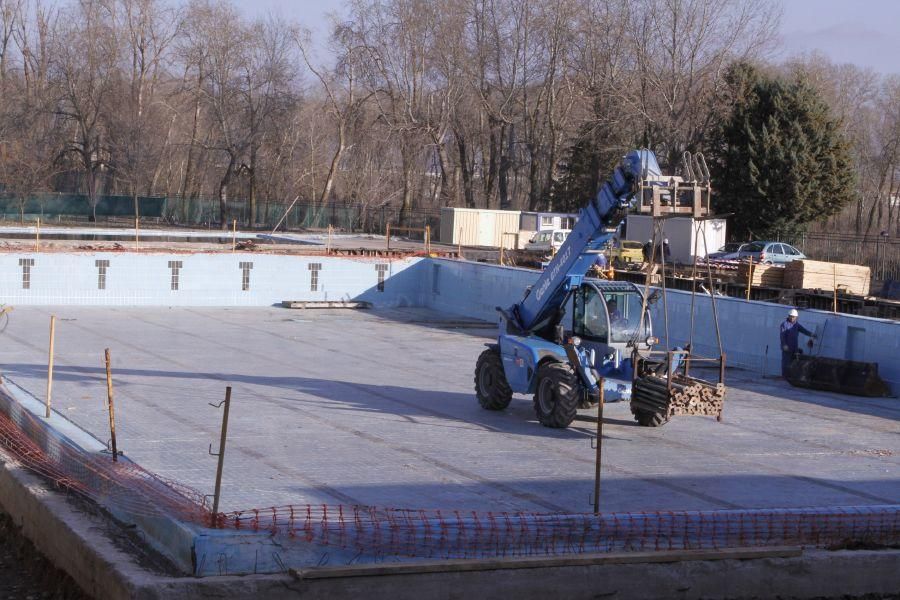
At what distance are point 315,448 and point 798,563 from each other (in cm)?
715

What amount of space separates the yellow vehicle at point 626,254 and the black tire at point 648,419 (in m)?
25.0

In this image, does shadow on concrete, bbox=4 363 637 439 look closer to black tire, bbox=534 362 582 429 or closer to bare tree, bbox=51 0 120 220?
black tire, bbox=534 362 582 429

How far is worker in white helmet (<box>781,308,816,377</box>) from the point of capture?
22.5 meters

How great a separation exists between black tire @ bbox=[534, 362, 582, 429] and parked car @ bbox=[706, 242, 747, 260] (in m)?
28.6

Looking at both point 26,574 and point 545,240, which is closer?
point 26,574

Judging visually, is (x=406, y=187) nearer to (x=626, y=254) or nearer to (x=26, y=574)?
(x=626, y=254)

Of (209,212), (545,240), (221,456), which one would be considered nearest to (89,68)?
(209,212)

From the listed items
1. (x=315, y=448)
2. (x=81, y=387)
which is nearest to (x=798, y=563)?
(x=315, y=448)

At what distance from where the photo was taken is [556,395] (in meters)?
16.0

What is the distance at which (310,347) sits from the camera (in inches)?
1006

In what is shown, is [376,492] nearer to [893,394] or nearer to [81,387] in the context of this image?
[81,387]

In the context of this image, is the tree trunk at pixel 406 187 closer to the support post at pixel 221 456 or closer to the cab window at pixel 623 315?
the cab window at pixel 623 315

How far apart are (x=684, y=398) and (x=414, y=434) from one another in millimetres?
3986

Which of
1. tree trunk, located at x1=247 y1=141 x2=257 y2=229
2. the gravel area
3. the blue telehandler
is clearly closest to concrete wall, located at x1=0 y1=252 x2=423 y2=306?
the blue telehandler
